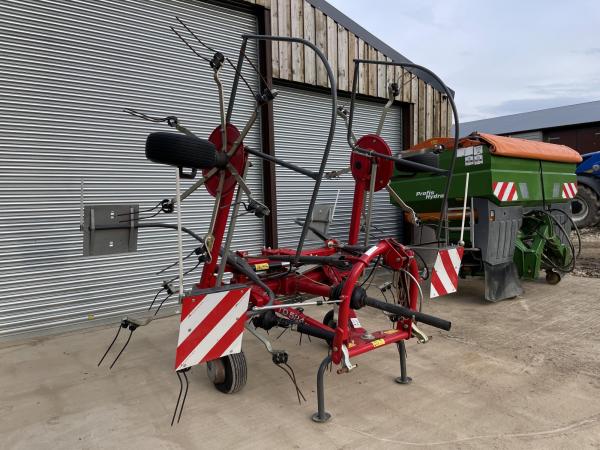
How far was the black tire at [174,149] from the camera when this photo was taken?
227 cm

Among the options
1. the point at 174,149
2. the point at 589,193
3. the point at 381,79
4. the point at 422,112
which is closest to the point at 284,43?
the point at 381,79

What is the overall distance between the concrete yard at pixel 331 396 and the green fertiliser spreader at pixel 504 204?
1003 millimetres

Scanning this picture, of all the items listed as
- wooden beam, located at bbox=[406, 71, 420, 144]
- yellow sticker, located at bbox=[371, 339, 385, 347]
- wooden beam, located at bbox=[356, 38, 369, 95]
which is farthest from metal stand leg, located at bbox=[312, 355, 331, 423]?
wooden beam, located at bbox=[406, 71, 420, 144]

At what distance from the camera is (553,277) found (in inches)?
232

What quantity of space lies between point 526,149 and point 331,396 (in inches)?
156

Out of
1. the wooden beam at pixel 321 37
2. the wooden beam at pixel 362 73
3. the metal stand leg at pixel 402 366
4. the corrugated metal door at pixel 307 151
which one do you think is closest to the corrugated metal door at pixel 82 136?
the corrugated metal door at pixel 307 151

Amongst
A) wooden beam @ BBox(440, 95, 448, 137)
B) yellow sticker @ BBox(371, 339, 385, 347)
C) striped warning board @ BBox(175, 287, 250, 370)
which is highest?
wooden beam @ BBox(440, 95, 448, 137)

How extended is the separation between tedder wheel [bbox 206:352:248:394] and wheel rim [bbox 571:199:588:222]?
10.7 meters

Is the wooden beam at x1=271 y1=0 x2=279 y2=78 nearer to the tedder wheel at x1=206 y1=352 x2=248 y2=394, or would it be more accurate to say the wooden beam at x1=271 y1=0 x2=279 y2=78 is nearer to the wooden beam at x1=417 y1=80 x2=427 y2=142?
the wooden beam at x1=417 y1=80 x2=427 y2=142

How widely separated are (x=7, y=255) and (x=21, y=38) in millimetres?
2042

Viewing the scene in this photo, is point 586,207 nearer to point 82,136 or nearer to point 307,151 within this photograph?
point 307,151

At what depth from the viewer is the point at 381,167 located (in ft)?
11.4

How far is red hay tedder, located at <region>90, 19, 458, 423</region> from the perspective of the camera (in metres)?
2.40

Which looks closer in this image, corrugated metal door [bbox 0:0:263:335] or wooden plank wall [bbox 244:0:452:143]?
corrugated metal door [bbox 0:0:263:335]
